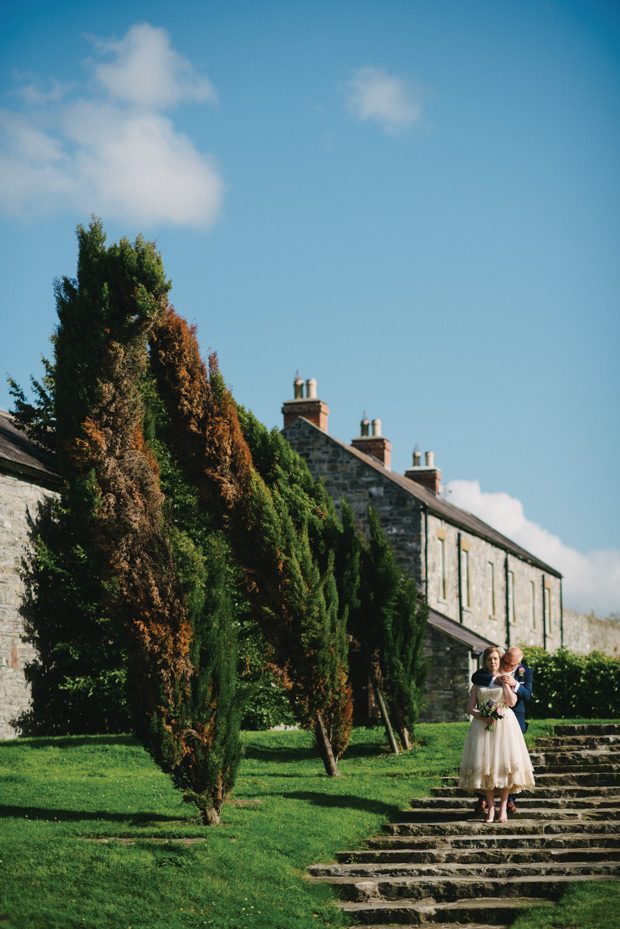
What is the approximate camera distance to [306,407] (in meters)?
29.9

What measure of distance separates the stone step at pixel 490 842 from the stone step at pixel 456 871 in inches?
16.7

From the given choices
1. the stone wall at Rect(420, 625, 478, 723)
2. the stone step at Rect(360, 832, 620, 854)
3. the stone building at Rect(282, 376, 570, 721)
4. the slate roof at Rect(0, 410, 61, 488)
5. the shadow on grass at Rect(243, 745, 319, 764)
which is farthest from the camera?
the stone building at Rect(282, 376, 570, 721)

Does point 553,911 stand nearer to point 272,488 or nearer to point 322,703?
point 322,703

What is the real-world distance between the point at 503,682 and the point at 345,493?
17765 mm

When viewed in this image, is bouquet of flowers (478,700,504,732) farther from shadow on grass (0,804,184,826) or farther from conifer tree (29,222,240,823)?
shadow on grass (0,804,184,826)

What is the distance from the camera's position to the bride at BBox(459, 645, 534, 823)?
1091 cm

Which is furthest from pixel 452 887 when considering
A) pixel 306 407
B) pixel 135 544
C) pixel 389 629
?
pixel 306 407

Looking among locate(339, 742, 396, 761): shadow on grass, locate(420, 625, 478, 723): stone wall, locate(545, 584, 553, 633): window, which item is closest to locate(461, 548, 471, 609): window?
locate(420, 625, 478, 723): stone wall

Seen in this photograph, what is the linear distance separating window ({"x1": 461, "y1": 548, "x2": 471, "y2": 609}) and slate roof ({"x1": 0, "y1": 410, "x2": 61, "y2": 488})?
13912 millimetres

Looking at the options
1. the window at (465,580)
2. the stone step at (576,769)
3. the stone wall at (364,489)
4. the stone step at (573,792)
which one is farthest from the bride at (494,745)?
the window at (465,580)

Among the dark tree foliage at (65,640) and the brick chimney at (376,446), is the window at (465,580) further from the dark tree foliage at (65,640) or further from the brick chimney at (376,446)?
the dark tree foliage at (65,640)

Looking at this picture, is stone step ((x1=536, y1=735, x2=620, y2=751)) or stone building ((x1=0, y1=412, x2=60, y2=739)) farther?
stone building ((x1=0, y1=412, x2=60, y2=739))

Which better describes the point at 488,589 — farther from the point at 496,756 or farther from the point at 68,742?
the point at 496,756

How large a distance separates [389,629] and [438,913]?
8413 millimetres
